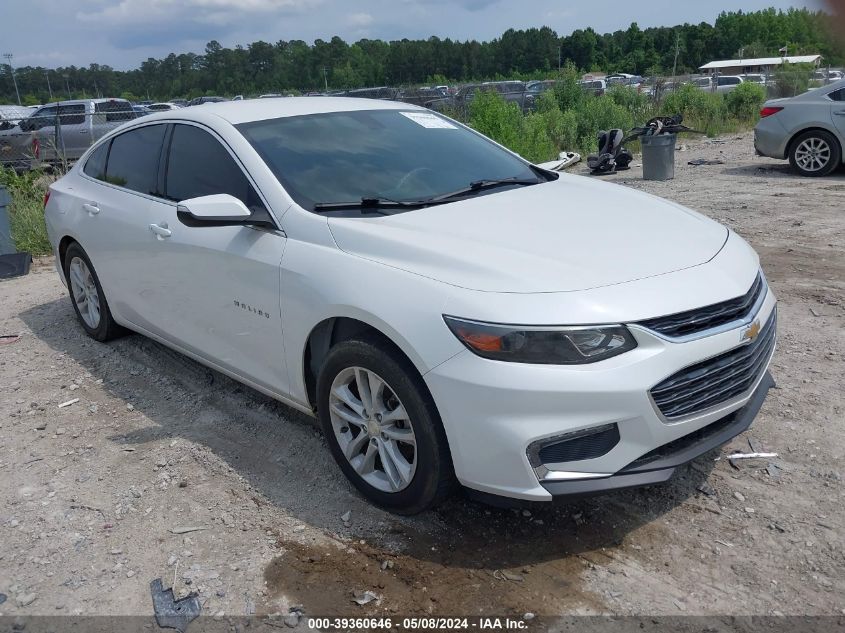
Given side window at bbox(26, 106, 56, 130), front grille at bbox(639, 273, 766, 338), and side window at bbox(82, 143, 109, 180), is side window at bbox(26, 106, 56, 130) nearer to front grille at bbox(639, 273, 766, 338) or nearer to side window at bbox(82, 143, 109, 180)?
side window at bbox(82, 143, 109, 180)

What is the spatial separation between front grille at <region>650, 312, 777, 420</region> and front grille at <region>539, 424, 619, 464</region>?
8.6 inches

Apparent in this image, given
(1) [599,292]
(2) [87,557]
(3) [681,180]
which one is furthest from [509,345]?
(3) [681,180]

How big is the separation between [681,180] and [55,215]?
9.54 meters

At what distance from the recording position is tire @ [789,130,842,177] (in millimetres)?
11422

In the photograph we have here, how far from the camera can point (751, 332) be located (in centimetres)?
303

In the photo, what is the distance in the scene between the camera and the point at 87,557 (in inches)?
126

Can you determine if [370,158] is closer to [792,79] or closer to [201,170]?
[201,170]

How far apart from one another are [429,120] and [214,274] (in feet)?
5.40

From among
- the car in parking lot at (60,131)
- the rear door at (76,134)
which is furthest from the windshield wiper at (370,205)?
the rear door at (76,134)

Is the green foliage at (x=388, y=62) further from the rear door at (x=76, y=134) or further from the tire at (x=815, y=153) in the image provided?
→ the tire at (x=815, y=153)

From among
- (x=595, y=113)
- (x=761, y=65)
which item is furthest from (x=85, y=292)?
(x=761, y=65)

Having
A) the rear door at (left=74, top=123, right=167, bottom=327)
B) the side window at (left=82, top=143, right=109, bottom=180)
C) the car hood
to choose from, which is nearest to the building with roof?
the car hood

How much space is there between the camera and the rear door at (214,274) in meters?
3.64

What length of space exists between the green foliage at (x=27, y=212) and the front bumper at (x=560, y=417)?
7309 mm
